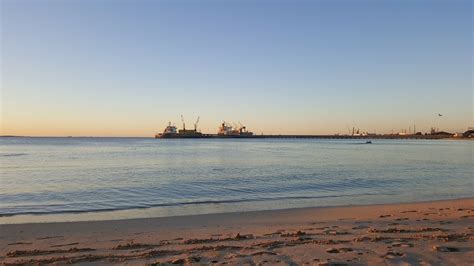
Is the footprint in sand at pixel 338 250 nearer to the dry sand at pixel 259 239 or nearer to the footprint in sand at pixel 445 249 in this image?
the dry sand at pixel 259 239

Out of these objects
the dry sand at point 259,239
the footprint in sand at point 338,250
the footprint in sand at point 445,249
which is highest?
the footprint in sand at point 445,249

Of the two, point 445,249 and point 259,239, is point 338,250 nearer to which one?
point 259,239

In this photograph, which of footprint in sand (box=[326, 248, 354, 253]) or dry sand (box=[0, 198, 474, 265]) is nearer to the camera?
dry sand (box=[0, 198, 474, 265])

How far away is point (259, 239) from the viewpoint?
863cm

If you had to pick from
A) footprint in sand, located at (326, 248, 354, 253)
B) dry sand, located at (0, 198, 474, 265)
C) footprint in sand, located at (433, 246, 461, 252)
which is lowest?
dry sand, located at (0, 198, 474, 265)

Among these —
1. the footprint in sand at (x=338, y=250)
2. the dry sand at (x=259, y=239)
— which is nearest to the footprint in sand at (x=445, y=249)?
the dry sand at (x=259, y=239)

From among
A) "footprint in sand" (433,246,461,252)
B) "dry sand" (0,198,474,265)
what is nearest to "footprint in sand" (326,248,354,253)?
"dry sand" (0,198,474,265)

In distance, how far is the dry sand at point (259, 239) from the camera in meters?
6.91

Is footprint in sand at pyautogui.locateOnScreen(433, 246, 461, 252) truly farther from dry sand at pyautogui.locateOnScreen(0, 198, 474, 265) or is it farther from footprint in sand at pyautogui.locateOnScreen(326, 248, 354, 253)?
footprint in sand at pyautogui.locateOnScreen(326, 248, 354, 253)

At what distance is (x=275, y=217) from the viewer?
12180 mm

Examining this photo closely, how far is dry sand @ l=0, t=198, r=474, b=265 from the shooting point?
6.91 m

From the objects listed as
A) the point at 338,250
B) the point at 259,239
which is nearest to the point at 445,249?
the point at 338,250

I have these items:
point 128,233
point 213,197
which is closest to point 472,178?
point 213,197

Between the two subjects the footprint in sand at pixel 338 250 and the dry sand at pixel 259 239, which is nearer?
the dry sand at pixel 259 239
